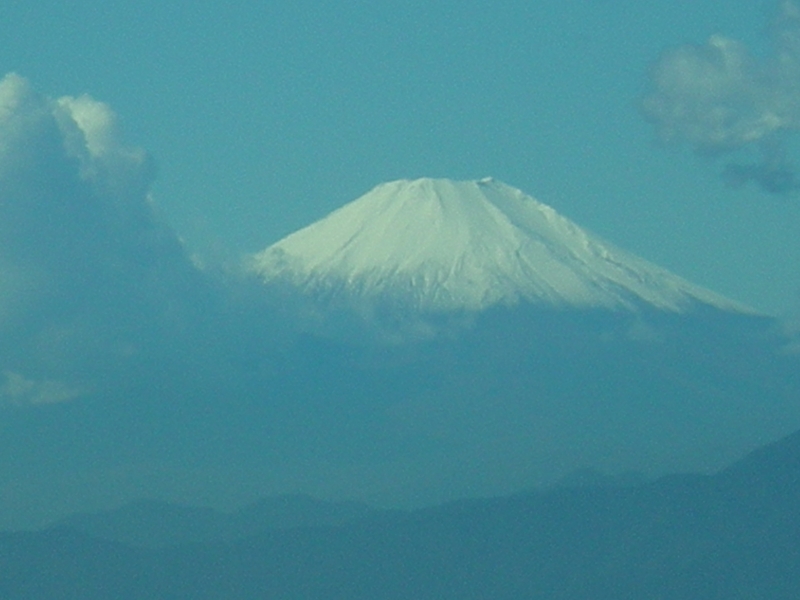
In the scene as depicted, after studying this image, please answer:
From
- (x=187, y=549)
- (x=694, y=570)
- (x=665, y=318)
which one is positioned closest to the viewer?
(x=694, y=570)

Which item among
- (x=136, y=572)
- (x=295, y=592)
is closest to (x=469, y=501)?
(x=295, y=592)

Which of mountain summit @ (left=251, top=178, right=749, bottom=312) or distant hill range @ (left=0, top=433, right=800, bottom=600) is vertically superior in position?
mountain summit @ (left=251, top=178, right=749, bottom=312)

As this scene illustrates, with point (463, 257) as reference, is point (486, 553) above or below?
below

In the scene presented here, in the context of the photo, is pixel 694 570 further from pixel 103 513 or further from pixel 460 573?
pixel 103 513

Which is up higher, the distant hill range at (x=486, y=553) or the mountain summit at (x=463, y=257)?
the mountain summit at (x=463, y=257)
